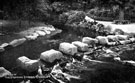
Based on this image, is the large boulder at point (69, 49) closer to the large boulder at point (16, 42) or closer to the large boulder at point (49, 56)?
the large boulder at point (49, 56)

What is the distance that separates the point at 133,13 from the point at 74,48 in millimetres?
10801

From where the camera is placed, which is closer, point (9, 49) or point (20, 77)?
point (20, 77)

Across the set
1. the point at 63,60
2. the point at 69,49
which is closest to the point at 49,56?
the point at 63,60

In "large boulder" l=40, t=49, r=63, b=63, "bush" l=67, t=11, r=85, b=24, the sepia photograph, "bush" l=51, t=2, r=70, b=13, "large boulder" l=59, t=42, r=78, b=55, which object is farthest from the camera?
"bush" l=51, t=2, r=70, b=13

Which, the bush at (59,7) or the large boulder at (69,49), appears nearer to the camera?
the large boulder at (69,49)

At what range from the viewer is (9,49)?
5867mm

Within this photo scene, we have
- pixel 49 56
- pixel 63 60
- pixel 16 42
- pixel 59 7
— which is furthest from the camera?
pixel 59 7

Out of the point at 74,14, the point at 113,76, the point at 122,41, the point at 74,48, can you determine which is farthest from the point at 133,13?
the point at 113,76

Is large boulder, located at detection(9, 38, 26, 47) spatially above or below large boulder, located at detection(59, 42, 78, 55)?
below

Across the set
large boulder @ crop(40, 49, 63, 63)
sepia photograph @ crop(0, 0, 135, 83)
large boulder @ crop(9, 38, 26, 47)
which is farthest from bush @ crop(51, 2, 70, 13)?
large boulder @ crop(40, 49, 63, 63)

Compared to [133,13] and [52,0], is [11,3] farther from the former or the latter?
[52,0]

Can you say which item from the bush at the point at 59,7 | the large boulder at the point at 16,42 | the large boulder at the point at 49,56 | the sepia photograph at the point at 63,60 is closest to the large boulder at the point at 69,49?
the sepia photograph at the point at 63,60

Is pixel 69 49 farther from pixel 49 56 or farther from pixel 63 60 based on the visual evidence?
pixel 49 56

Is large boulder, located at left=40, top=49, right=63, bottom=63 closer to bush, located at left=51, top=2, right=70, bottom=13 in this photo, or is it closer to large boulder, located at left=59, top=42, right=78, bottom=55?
large boulder, located at left=59, top=42, right=78, bottom=55
